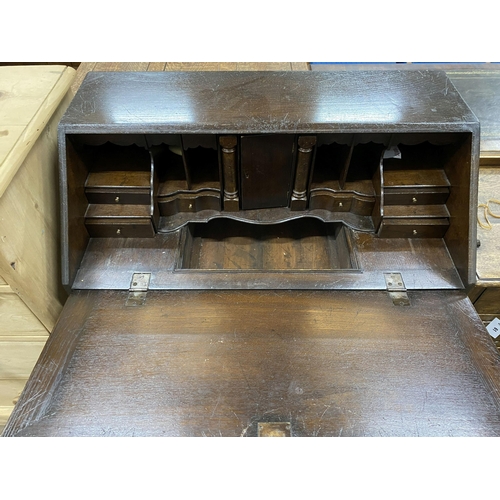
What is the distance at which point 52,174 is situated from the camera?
1.21 metres

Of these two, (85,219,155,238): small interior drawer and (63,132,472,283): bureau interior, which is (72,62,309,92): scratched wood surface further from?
(85,219,155,238): small interior drawer

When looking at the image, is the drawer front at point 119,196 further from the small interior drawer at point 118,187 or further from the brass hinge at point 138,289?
the brass hinge at point 138,289

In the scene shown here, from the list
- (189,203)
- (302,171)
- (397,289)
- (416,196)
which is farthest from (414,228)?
(189,203)

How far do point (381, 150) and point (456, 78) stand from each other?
99 cm

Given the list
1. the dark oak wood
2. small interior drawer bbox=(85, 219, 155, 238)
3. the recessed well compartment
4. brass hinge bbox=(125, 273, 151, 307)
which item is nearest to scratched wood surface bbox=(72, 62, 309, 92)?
the dark oak wood

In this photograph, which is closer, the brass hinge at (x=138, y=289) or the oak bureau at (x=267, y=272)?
the oak bureau at (x=267, y=272)

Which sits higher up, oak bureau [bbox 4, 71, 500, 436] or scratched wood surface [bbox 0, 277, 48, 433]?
oak bureau [bbox 4, 71, 500, 436]

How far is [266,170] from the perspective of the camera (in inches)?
46.1

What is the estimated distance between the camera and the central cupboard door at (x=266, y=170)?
1103 mm

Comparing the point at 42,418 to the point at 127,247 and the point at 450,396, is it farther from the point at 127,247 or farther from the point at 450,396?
the point at 450,396

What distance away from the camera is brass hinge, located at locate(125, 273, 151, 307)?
1.08 meters

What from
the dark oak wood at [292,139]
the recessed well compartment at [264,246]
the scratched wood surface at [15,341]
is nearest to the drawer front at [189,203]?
the dark oak wood at [292,139]

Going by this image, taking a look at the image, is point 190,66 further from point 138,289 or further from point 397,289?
point 397,289

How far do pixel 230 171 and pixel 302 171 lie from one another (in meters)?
0.20
